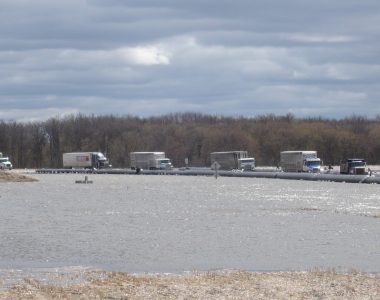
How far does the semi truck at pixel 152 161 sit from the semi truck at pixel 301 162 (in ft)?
67.7

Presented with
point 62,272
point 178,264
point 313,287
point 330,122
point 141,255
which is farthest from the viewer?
point 330,122

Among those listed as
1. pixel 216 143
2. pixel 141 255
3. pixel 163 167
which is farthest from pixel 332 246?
pixel 216 143

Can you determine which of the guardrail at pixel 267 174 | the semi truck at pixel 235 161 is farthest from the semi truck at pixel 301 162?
the semi truck at pixel 235 161

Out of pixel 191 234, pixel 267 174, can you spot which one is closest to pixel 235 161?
pixel 267 174

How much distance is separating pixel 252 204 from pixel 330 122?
13895 centimetres

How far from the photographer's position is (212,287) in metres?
17.1

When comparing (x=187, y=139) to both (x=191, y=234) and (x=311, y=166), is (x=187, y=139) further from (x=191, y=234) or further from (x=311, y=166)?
(x=191, y=234)

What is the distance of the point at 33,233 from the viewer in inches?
1170

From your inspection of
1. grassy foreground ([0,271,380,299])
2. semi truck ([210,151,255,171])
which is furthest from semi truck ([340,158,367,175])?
grassy foreground ([0,271,380,299])

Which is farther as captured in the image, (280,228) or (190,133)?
(190,133)

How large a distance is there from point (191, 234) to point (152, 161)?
91.4 metres

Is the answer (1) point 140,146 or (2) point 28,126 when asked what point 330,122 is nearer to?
(1) point 140,146

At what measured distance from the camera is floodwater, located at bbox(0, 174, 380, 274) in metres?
21.8

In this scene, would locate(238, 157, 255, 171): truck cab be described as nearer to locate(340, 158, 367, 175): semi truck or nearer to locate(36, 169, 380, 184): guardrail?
locate(36, 169, 380, 184): guardrail
